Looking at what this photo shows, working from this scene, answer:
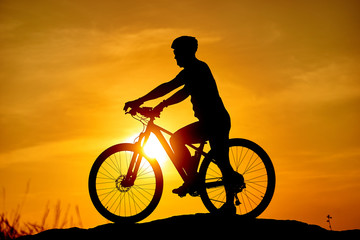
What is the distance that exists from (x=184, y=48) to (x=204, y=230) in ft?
9.53

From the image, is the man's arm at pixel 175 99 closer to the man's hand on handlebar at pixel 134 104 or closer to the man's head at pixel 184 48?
the man's hand on handlebar at pixel 134 104

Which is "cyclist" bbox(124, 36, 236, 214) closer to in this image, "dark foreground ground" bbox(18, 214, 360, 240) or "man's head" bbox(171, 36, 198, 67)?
"man's head" bbox(171, 36, 198, 67)

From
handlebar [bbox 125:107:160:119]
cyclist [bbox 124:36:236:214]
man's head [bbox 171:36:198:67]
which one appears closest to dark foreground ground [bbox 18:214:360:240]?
cyclist [bbox 124:36:236:214]

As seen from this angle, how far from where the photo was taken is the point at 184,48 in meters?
8.13

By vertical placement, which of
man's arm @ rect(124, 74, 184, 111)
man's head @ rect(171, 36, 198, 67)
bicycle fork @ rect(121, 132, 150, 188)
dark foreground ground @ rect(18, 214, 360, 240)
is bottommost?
dark foreground ground @ rect(18, 214, 360, 240)

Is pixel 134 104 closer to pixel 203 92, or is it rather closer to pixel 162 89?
pixel 162 89

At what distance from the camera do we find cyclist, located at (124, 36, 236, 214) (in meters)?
8.12

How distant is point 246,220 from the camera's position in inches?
309

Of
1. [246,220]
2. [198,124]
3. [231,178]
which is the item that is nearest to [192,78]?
[198,124]

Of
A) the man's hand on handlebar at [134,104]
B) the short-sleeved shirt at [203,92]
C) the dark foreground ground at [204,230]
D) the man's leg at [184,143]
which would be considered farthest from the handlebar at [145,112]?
the dark foreground ground at [204,230]

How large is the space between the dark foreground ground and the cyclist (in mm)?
710

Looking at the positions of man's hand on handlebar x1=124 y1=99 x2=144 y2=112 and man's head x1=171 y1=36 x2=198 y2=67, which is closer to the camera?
man's head x1=171 y1=36 x2=198 y2=67

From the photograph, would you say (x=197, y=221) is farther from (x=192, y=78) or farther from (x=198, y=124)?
(x=192, y=78)

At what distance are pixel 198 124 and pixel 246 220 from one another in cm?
171
